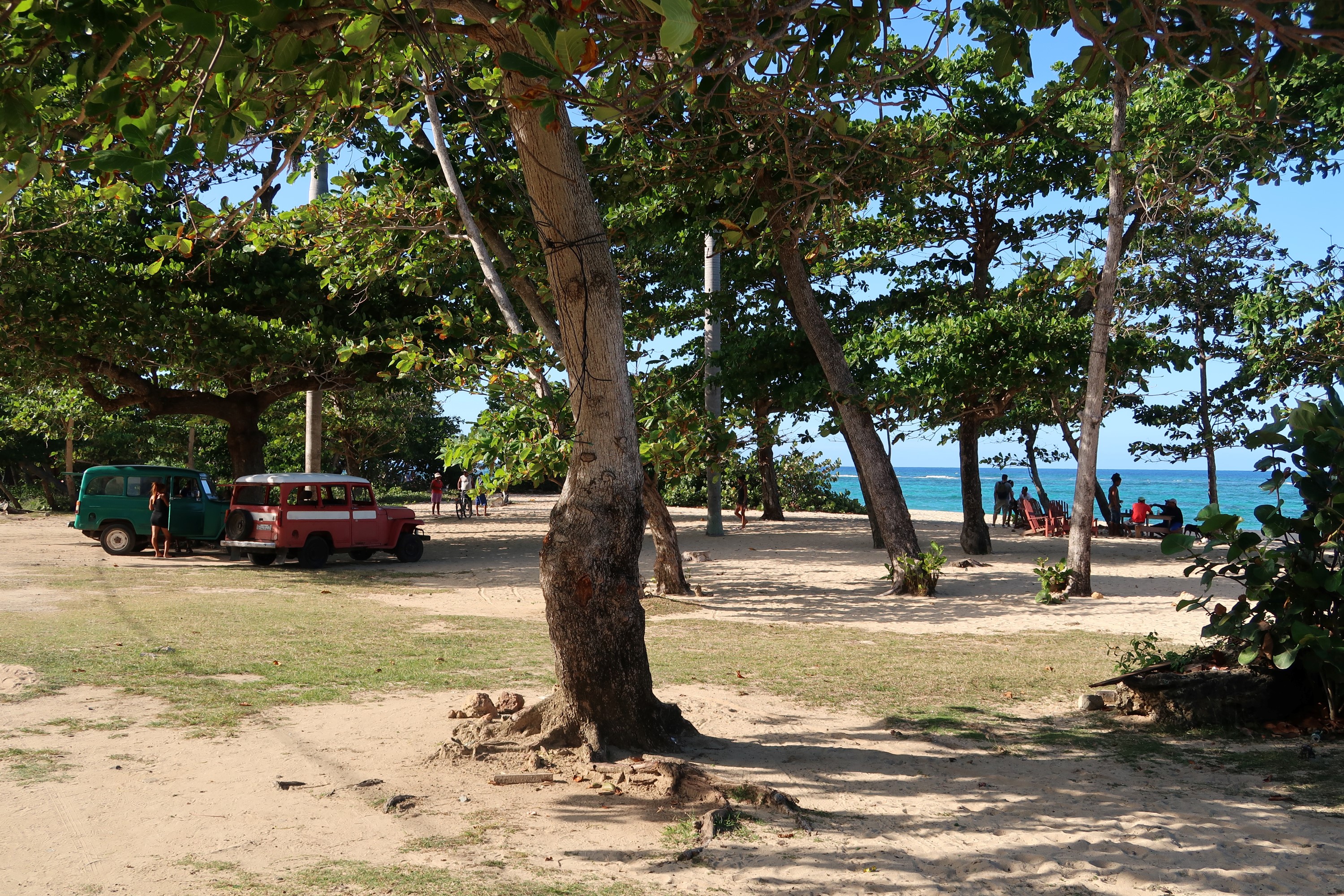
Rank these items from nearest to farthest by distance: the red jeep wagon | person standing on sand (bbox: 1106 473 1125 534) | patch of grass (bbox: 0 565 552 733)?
patch of grass (bbox: 0 565 552 733) → the red jeep wagon → person standing on sand (bbox: 1106 473 1125 534)

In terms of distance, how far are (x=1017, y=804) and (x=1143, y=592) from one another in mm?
9700

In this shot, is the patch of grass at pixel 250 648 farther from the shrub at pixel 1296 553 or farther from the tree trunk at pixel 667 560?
the shrub at pixel 1296 553

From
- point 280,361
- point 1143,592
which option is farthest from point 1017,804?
point 280,361

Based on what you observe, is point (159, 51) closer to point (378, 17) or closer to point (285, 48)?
point (285, 48)

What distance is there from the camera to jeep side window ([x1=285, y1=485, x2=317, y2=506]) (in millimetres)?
17359

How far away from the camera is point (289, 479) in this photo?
17203mm

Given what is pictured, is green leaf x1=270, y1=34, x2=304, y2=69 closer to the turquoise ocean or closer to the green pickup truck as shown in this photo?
the green pickup truck

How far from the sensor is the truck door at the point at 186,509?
18.7m

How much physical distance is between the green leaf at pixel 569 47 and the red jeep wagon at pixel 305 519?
1476 centimetres

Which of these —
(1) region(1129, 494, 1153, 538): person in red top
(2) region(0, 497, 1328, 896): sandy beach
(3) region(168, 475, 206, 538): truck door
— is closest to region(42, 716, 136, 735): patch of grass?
(2) region(0, 497, 1328, 896): sandy beach

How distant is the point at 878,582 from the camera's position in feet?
49.2

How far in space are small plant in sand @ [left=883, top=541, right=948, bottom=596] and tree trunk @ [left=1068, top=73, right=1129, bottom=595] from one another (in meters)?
1.74

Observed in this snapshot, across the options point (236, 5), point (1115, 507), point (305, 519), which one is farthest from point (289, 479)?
point (1115, 507)

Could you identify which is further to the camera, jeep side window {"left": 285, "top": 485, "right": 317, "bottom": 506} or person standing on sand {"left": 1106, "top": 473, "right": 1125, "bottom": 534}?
person standing on sand {"left": 1106, "top": 473, "right": 1125, "bottom": 534}
